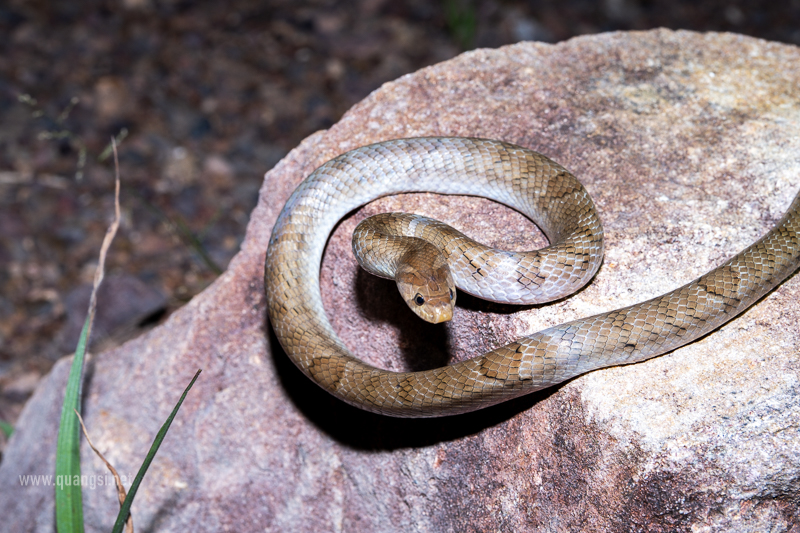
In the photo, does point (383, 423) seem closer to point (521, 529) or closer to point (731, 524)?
point (521, 529)

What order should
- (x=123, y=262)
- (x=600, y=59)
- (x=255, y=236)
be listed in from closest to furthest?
(x=255, y=236) → (x=600, y=59) → (x=123, y=262)

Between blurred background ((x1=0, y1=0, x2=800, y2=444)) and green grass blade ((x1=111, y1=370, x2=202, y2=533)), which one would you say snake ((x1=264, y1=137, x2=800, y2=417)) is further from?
blurred background ((x1=0, y1=0, x2=800, y2=444))

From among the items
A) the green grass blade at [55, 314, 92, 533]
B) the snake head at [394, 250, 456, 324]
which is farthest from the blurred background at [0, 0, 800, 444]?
Answer: the snake head at [394, 250, 456, 324]

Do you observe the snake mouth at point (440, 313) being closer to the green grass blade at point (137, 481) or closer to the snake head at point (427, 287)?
the snake head at point (427, 287)

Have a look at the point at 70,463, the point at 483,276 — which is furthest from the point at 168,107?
the point at 483,276

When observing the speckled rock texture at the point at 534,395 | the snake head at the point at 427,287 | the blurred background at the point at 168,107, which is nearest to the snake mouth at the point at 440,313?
the snake head at the point at 427,287

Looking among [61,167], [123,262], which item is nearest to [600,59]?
[123,262]
